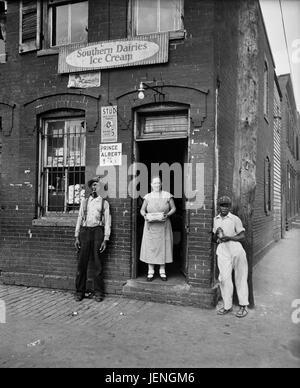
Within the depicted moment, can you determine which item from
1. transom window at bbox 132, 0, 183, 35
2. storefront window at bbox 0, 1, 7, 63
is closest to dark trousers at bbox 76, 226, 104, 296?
transom window at bbox 132, 0, 183, 35

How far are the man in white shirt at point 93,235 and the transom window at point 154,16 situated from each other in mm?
3137

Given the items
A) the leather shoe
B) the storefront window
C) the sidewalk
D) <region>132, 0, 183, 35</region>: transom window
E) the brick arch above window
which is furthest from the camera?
the storefront window

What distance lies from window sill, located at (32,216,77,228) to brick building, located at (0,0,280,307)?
0.02 meters

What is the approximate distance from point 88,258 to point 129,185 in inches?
61.6

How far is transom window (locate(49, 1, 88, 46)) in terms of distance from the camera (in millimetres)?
7812

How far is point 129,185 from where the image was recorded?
7.11 meters

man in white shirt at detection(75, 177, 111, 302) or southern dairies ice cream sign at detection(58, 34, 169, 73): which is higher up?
southern dairies ice cream sign at detection(58, 34, 169, 73)

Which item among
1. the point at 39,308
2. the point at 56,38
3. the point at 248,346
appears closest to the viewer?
the point at 248,346

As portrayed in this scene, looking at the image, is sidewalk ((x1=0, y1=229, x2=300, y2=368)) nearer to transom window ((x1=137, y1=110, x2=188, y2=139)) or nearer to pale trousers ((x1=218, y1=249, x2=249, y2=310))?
pale trousers ((x1=218, y1=249, x2=249, y2=310))

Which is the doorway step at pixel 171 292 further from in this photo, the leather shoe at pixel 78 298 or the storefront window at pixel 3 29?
the storefront window at pixel 3 29

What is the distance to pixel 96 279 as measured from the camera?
6840mm

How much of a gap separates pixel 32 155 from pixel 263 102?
762 cm
